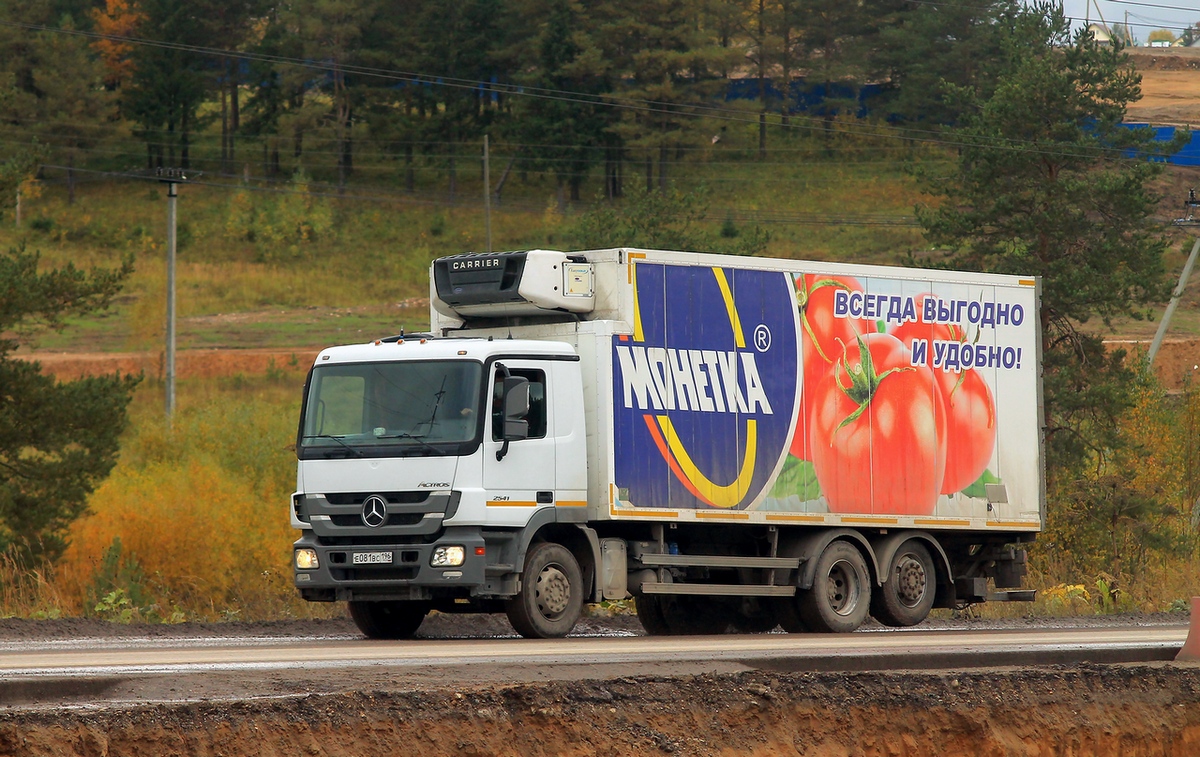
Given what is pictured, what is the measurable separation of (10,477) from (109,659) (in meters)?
18.1

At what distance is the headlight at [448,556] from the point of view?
14.0 metres

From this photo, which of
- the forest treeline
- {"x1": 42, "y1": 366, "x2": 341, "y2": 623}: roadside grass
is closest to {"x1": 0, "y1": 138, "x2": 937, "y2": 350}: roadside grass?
the forest treeline

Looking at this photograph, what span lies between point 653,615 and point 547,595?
2.75 meters

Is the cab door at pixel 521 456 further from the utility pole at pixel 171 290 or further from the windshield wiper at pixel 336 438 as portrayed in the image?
the utility pole at pixel 171 290

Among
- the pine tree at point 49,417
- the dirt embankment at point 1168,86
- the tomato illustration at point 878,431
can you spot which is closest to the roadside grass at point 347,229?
the dirt embankment at point 1168,86

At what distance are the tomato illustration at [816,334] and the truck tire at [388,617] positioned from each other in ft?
13.9

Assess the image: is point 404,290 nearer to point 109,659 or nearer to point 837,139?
point 837,139

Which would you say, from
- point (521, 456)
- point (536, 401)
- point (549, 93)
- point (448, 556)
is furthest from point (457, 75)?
point (448, 556)

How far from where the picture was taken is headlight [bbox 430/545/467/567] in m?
14.0

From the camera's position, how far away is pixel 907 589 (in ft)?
57.3

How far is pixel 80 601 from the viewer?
2198cm

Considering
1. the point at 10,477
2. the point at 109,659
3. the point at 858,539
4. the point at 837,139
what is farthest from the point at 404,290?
the point at 109,659

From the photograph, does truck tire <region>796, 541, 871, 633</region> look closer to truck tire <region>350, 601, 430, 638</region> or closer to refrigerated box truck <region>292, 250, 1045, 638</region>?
refrigerated box truck <region>292, 250, 1045, 638</region>

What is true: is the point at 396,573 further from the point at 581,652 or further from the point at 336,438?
the point at 581,652
